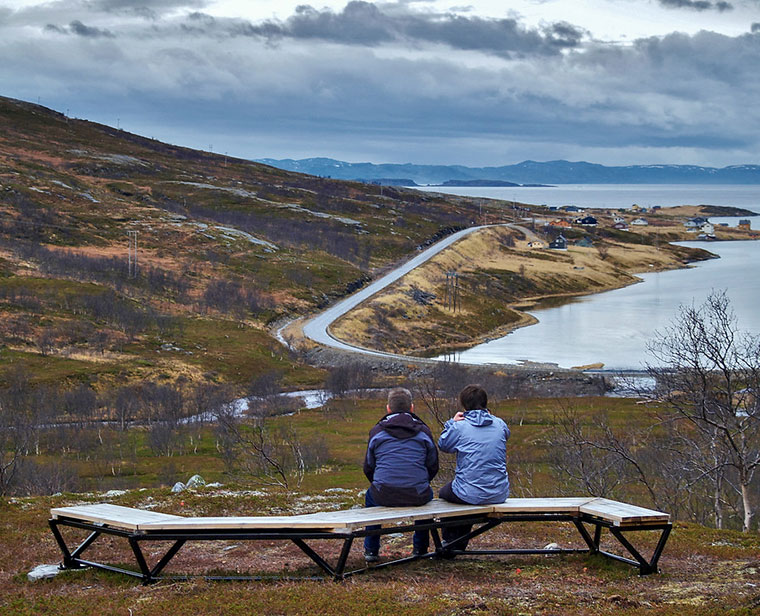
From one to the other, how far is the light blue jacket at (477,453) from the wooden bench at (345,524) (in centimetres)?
19

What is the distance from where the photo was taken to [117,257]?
4931 inches

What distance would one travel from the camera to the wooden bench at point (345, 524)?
10539mm

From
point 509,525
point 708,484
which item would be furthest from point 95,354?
point 509,525

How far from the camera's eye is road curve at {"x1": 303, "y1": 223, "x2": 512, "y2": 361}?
94.4 metres

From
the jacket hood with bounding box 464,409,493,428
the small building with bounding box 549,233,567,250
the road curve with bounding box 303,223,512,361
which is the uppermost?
the small building with bounding box 549,233,567,250

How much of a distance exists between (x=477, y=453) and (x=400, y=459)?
3.50 feet

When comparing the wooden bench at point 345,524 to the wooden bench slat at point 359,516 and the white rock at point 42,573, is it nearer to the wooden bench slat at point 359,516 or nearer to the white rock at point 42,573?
the wooden bench slat at point 359,516

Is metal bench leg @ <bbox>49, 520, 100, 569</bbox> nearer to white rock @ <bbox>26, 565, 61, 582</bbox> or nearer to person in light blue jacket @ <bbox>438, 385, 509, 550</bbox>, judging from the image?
white rock @ <bbox>26, 565, 61, 582</bbox>

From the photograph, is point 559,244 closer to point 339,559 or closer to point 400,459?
point 400,459

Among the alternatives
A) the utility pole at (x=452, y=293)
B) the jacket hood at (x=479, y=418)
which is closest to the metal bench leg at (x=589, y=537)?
the jacket hood at (x=479, y=418)

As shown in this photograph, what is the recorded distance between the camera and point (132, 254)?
131 metres

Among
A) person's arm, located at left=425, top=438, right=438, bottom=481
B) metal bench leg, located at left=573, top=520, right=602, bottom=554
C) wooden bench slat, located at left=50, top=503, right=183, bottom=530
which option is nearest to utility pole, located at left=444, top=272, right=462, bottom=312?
metal bench leg, located at left=573, top=520, right=602, bottom=554

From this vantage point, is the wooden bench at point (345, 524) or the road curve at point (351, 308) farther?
the road curve at point (351, 308)

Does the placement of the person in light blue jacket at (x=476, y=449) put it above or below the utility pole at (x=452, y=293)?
above
